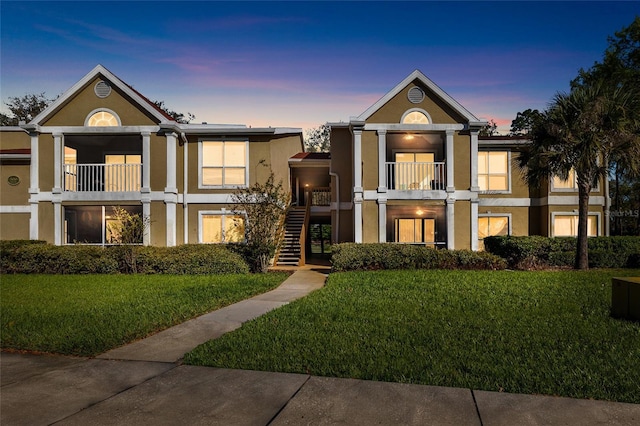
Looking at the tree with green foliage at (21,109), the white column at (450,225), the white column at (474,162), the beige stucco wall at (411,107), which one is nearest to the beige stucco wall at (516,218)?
the white column at (474,162)

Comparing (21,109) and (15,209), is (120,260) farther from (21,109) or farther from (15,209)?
(21,109)

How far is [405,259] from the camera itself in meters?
14.1

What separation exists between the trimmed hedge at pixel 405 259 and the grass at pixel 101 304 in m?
2.46

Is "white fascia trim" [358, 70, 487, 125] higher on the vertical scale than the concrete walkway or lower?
higher

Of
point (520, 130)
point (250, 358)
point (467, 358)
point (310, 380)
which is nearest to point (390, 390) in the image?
point (310, 380)

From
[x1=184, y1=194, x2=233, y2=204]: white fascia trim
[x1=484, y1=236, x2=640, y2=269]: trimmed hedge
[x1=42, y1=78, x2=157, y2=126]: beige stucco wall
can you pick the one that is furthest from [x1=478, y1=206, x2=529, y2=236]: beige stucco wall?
[x1=42, y1=78, x2=157, y2=126]: beige stucco wall

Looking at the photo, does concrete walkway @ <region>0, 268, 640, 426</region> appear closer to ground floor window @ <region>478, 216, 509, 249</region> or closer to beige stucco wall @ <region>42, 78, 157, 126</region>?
beige stucco wall @ <region>42, 78, 157, 126</region>

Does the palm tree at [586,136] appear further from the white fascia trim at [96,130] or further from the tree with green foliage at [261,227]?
the white fascia trim at [96,130]

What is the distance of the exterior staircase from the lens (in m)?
17.3

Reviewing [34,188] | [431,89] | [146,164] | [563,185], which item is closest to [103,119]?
[146,164]

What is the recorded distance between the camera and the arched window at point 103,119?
17703mm

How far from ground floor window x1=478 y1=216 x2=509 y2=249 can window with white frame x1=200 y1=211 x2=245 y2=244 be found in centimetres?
1238

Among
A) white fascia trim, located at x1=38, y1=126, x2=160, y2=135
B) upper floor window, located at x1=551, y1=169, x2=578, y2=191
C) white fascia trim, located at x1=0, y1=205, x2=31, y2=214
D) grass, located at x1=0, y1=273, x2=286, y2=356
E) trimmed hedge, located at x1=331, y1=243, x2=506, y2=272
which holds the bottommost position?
grass, located at x1=0, y1=273, x2=286, y2=356

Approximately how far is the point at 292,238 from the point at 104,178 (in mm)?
10035
